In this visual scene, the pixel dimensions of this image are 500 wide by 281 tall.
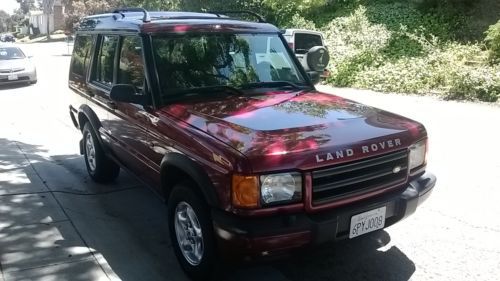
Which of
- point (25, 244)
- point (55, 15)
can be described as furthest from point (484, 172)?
point (55, 15)

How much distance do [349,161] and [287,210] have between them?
51cm

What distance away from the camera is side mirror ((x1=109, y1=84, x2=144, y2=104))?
3799mm

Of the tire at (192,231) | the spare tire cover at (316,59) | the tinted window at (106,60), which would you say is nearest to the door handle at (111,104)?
the tinted window at (106,60)

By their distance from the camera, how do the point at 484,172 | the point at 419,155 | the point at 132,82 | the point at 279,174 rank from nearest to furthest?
the point at 279,174 < the point at 419,155 < the point at 132,82 < the point at 484,172

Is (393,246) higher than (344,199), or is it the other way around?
(344,199)

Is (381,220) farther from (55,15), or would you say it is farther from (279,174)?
(55,15)

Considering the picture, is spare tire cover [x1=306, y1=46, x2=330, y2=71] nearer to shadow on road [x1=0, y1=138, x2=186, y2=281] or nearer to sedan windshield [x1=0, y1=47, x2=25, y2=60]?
shadow on road [x1=0, y1=138, x2=186, y2=281]

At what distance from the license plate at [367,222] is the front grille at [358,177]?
0.15 metres

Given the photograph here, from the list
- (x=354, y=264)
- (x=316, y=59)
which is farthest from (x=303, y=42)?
(x=354, y=264)

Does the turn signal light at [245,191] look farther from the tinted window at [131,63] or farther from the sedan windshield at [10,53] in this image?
the sedan windshield at [10,53]

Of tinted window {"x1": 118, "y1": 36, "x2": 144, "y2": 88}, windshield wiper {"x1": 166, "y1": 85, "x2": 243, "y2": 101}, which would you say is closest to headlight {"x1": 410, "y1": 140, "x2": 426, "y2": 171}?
windshield wiper {"x1": 166, "y1": 85, "x2": 243, "y2": 101}

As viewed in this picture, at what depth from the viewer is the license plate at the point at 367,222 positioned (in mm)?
3098

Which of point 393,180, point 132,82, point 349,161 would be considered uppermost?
point 132,82

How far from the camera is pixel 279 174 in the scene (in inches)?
113
